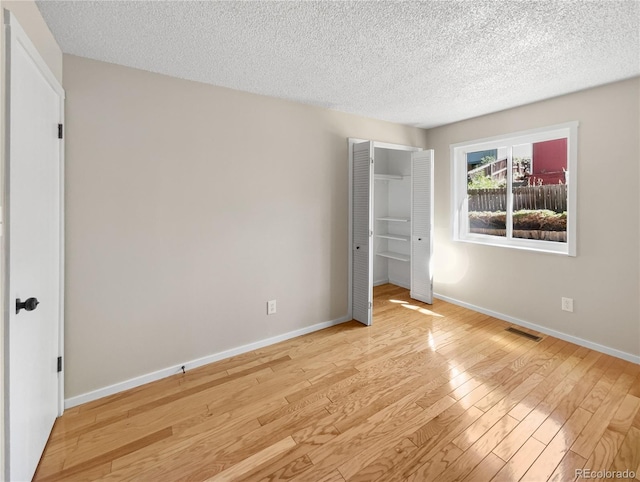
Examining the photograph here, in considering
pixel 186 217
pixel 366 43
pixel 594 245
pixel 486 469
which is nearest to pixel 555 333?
pixel 594 245

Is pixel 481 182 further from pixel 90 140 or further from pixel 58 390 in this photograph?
pixel 58 390

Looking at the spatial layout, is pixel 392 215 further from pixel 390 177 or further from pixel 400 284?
pixel 400 284

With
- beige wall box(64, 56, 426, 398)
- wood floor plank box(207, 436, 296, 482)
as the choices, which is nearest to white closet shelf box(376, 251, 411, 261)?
beige wall box(64, 56, 426, 398)

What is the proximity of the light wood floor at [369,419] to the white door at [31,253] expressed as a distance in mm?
338

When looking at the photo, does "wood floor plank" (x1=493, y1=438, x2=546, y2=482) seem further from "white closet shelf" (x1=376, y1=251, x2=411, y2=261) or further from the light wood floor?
"white closet shelf" (x1=376, y1=251, x2=411, y2=261)

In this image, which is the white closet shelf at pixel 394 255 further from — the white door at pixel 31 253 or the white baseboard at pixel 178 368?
the white door at pixel 31 253

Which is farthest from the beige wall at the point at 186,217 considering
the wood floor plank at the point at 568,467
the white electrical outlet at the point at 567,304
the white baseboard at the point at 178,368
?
the white electrical outlet at the point at 567,304

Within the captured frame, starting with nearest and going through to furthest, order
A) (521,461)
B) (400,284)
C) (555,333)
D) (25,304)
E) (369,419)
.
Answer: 1. (25,304)
2. (521,461)
3. (369,419)
4. (555,333)
5. (400,284)

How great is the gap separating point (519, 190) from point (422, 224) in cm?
114

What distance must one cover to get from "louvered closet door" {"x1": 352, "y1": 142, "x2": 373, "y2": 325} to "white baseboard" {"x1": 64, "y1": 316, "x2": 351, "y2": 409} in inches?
15.9

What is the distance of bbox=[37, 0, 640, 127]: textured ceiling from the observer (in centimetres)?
162

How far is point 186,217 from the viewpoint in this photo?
2.46 metres

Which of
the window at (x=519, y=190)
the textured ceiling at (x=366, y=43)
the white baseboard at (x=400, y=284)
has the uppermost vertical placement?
the textured ceiling at (x=366, y=43)

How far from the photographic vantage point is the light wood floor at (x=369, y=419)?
5.18 feet
